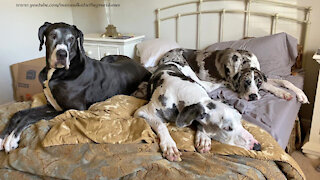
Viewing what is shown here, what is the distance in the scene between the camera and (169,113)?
1671 millimetres

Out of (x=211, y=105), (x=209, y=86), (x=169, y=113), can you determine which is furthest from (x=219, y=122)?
(x=209, y=86)

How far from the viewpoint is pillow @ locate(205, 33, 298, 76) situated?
2.56 metres

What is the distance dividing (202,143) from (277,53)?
1.53 meters

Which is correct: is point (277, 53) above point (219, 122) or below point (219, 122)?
above

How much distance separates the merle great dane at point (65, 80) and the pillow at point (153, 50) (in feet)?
3.21

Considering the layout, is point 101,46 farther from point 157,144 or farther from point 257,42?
point 157,144

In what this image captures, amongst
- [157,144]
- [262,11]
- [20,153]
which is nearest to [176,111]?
[157,144]

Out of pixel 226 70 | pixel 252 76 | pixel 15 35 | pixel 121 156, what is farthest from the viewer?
pixel 15 35

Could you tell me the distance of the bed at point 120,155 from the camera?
1.31m

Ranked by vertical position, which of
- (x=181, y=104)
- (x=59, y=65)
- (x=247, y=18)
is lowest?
(x=181, y=104)

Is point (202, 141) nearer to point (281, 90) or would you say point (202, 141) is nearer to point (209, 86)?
point (209, 86)

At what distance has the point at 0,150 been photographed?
1582 millimetres

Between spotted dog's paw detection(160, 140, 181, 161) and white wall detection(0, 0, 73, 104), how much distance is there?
9.16 feet

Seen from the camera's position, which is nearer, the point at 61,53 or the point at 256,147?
the point at 256,147
